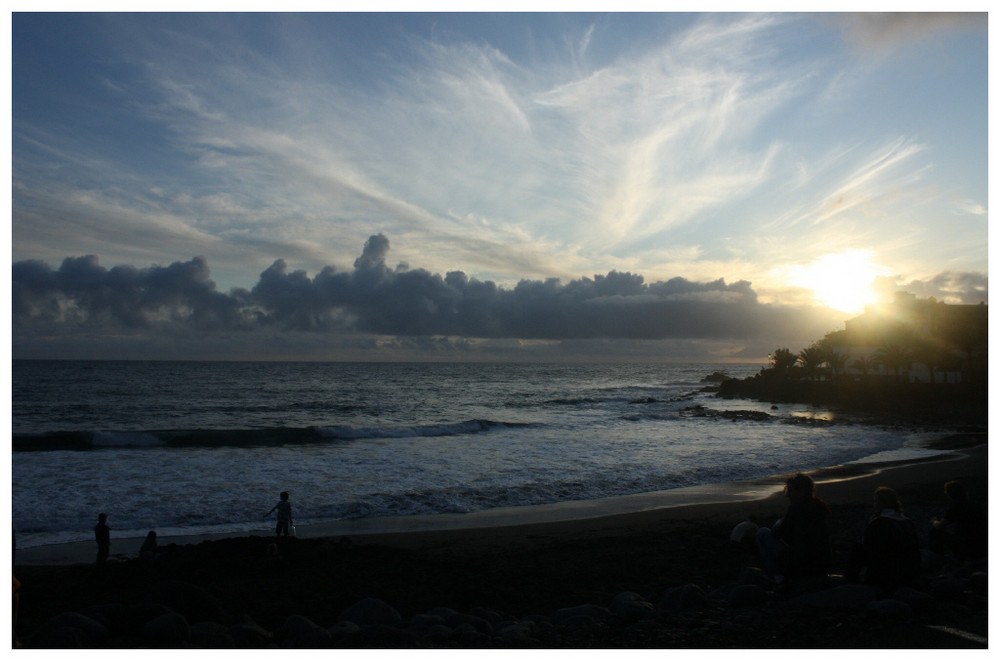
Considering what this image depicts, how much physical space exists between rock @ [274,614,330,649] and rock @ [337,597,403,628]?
1.61 ft

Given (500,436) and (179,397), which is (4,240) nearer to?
(500,436)

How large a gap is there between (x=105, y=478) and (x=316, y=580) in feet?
43.4

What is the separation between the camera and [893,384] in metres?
55.6

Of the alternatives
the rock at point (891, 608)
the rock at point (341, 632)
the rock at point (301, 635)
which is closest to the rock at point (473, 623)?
the rock at point (341, 632)

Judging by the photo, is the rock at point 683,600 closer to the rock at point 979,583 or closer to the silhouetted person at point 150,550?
the rock at point 979,583

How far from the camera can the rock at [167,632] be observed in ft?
16.8

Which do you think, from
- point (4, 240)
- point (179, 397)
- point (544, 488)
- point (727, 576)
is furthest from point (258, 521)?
point (179, 397)

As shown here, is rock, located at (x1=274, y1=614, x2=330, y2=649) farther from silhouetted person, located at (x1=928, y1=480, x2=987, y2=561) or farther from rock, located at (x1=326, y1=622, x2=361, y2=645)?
silhouetted person, located at (x1=928, y1=480, x2=987, y2=561)

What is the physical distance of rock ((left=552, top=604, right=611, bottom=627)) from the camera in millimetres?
5854

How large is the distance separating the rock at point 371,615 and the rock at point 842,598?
15.0 feet

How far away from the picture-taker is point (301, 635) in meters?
5.73

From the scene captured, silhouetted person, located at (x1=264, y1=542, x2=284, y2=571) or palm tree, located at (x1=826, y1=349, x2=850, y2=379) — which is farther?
palm tree, located at (x1=826, y1=349, x2=850, y2=379)

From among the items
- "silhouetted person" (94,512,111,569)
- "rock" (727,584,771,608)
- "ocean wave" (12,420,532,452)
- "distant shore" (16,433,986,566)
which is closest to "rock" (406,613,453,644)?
"rock" (727,584,771,608)

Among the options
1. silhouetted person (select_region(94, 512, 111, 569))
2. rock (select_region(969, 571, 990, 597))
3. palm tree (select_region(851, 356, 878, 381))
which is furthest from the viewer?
palm tree (select_region(851, 356, 878, 381))
